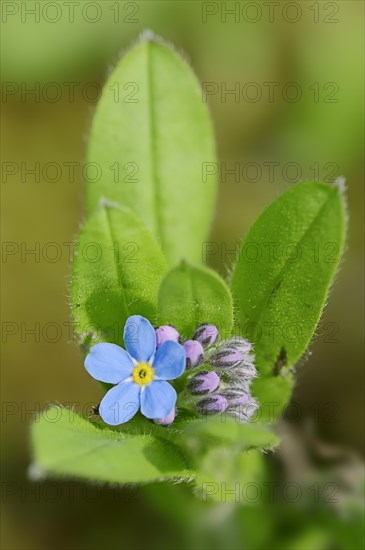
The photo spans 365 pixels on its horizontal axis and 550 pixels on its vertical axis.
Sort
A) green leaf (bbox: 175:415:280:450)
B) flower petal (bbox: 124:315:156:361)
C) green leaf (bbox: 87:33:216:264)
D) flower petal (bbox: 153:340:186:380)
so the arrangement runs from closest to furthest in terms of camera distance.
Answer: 1. green leaf (bbox: 175:415:280:450)
2. flower petal (bbox: 153:340:186:380)
3. flower petal (bbox: 124:315:156:361)
4. green leaf (bbox: 87:33:216:264)

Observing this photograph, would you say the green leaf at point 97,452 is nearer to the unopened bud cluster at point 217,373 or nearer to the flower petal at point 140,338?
the unopened bud cluster at point 217,373

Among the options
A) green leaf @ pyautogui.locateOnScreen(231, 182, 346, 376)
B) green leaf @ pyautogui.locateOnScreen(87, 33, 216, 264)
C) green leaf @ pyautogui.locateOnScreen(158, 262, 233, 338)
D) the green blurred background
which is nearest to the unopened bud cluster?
green leaf @ pyautogui.locateOnScreen(158, 262, 233, 338)

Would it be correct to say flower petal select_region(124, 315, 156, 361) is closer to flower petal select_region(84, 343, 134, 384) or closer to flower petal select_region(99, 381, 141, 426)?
flower petal select_region(84, 343, 134, 384)

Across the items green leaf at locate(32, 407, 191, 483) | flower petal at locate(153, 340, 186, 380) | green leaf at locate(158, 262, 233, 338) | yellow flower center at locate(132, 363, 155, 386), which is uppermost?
green leaf at locate(158, 262, 233, 338)

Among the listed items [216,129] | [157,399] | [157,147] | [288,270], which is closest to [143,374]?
[157,399]

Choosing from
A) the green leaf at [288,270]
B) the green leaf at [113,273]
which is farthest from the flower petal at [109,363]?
the green leaf at [288,270]

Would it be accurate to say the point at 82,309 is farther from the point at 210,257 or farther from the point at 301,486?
the point at 210,257

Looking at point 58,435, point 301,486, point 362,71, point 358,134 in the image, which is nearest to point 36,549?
point 301,486
